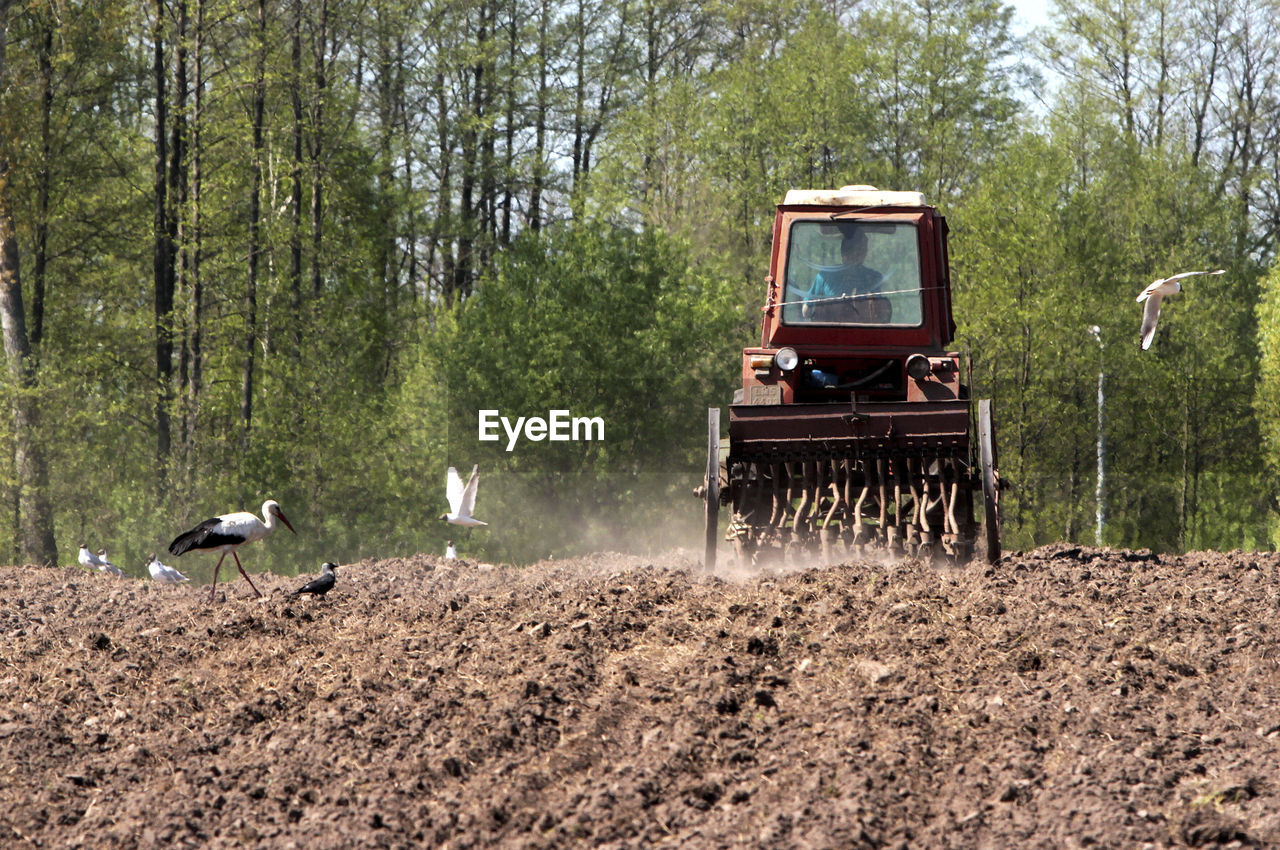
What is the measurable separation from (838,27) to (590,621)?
30.6 m

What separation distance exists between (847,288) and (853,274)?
134mm

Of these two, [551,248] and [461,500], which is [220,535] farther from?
[551,248]

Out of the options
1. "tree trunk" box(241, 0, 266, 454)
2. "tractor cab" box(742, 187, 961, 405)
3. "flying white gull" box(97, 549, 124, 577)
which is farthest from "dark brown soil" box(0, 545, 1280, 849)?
"tree trunk" box(241, 0, 266, 454)

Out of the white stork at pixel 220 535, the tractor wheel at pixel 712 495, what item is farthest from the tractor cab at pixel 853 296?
the white stork at pixel 220 535

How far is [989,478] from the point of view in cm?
Answer: 966

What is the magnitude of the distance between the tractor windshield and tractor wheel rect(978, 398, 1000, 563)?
136cm

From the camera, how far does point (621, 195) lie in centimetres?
3175

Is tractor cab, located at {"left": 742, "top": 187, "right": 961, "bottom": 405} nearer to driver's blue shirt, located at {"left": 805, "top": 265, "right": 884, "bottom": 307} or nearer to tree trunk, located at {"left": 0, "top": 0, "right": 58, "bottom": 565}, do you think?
driver's blue shirt, located at {"left": 805, "top": 265, "right": 884, "bottom": 307}

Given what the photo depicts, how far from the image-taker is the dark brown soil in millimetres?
5082

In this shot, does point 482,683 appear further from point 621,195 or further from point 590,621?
point 621,195

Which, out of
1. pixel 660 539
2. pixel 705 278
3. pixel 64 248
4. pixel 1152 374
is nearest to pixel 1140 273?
pixel 1152 374

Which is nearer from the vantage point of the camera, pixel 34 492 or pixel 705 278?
pixel 34 492

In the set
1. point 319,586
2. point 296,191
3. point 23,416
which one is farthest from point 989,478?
point 296,191

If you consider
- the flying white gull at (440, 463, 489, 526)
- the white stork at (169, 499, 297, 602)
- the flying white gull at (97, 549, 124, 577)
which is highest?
the white stork at (169, 499, 297, 602)
